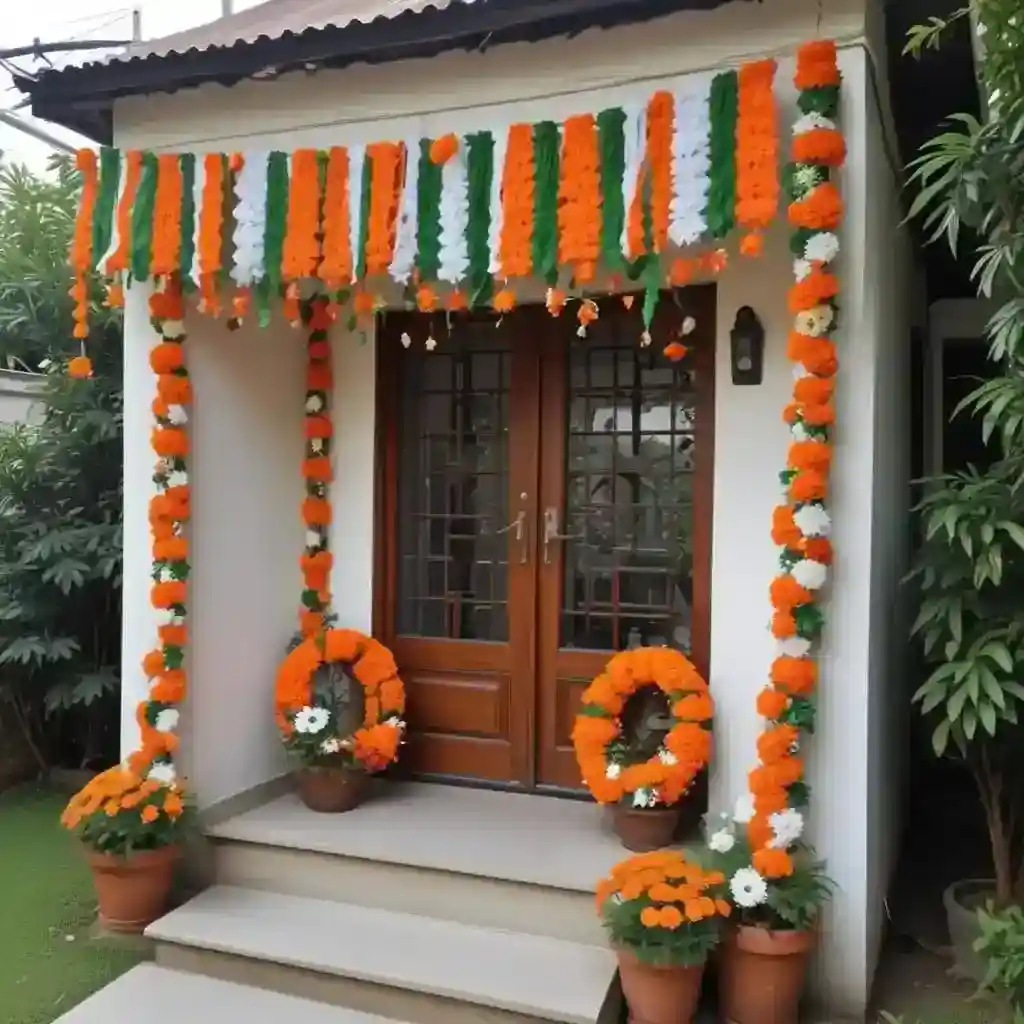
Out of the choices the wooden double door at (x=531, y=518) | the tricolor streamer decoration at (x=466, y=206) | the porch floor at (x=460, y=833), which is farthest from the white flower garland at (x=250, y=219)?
the porch floor at (x=460, y=833)

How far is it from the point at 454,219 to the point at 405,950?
7.66 feet

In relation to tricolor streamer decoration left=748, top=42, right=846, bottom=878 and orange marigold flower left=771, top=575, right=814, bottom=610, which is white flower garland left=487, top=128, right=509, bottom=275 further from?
orange marigold flower left=771, top=575, right=814, bottom=610

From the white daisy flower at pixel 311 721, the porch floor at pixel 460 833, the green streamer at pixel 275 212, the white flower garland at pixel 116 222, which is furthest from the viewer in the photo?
the white daisy flower at pixel 311 721

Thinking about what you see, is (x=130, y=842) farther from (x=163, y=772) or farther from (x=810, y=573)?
(x=810, y=573)

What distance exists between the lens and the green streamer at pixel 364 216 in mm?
3457

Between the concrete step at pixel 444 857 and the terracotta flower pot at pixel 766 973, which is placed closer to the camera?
the terracotta flower pot at pixel 766 973

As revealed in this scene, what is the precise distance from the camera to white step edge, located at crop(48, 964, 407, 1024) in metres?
3.10

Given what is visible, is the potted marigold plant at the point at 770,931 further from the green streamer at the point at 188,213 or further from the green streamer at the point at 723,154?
the green streamer at the point at 188,213

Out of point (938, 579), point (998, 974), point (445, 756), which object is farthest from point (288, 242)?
point (998, 974)

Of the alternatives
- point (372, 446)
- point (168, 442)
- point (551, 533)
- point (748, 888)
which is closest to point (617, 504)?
point (551, 533)

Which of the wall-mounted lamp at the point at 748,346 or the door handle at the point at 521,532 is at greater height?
the wall-mounted lamp at the point at 748,346

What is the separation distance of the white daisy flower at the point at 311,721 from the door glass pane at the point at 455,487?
56 cm

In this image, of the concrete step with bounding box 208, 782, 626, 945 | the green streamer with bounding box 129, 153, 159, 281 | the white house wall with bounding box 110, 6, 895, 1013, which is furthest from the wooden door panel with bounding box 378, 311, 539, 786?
the green streamer with bounding box 129, 153, 159, 281

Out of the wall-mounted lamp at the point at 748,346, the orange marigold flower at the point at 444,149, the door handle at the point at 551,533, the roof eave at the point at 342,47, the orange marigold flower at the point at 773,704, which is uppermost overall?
the roof eave at the point at 342,47
